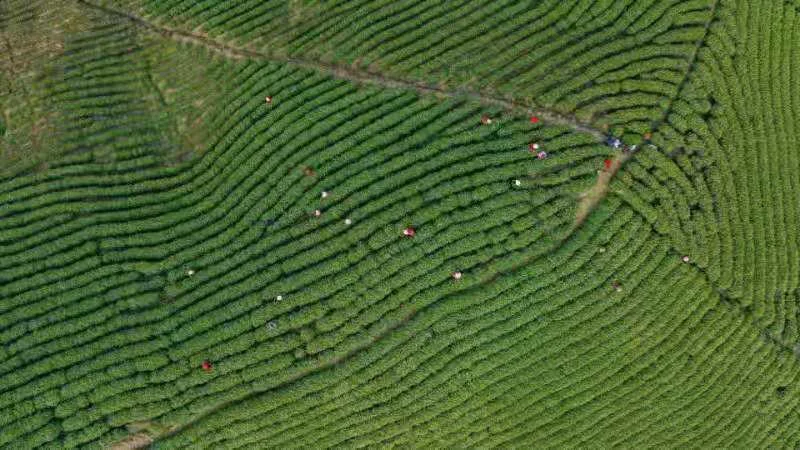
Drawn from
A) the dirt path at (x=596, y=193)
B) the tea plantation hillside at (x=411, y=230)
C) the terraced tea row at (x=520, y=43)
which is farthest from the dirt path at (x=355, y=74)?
the dirt path at (x=596, y=193)

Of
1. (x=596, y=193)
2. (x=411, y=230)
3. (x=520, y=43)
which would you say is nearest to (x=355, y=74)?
(x=520, y=43)

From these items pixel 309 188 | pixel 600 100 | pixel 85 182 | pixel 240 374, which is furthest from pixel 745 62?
pixel 85 182

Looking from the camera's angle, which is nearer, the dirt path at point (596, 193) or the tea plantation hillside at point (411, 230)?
the tea plantation hillside at point (411, 230)

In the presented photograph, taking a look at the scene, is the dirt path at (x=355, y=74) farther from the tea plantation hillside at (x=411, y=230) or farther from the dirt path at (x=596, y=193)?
the dirt path at (x=596, y=193)

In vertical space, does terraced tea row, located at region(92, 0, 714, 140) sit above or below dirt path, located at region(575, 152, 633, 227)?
above

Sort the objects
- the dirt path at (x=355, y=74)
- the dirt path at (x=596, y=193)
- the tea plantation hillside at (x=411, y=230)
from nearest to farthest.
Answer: the tea plantation hillside at (x=411, y=230), the dirt path at (x=596, y=193), the dirt path at (x=355, y=74)

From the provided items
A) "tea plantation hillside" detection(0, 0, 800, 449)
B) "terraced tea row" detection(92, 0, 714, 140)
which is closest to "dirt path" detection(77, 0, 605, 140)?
"tea plantation hillside" detection(0, 0, 800, 449)

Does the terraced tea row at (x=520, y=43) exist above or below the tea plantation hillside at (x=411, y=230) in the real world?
above

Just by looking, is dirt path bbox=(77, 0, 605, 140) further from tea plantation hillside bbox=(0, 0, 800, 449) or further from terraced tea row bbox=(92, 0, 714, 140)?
terraced tea row bbox=(92, 0, 714, 140)

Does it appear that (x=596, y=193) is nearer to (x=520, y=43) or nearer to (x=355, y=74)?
(x=520, y=43)
